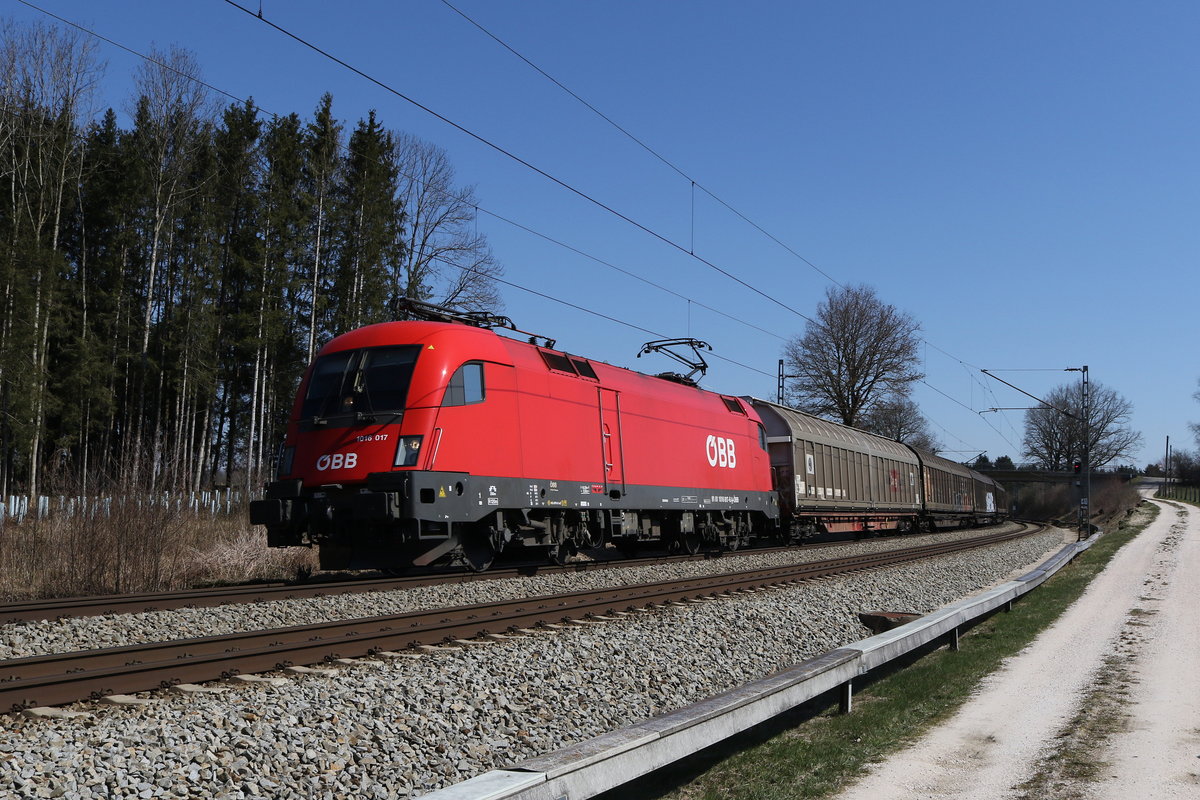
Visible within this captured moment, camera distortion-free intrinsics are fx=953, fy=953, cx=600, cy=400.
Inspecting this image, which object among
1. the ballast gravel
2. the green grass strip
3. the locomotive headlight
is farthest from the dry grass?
the green grass strip

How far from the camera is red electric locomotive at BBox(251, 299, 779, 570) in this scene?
12.6 m

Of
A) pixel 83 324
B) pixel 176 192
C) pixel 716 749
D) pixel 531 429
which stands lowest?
pixel 716 749

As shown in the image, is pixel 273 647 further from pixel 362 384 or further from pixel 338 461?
pixel 362 384

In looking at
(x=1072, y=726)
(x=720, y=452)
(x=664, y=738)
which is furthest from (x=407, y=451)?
(x=720, y=452)

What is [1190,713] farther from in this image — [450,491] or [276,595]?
[276,595]

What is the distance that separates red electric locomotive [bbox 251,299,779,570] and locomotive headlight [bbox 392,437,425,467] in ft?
0.05

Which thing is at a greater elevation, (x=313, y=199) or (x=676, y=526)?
(x=313, y=199)

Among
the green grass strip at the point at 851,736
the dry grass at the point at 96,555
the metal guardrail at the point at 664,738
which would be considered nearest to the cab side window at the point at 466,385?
the dry grass at the point at 96,555

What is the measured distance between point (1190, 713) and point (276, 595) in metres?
9.42

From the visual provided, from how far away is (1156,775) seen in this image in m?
5.32

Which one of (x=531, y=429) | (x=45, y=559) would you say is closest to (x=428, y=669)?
(x=531, y=429)

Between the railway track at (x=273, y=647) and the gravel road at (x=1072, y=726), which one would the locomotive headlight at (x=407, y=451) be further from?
the gravel road at (x=1072, y=726)

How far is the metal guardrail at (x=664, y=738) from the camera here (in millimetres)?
3855

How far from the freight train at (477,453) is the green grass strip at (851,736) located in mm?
6374
